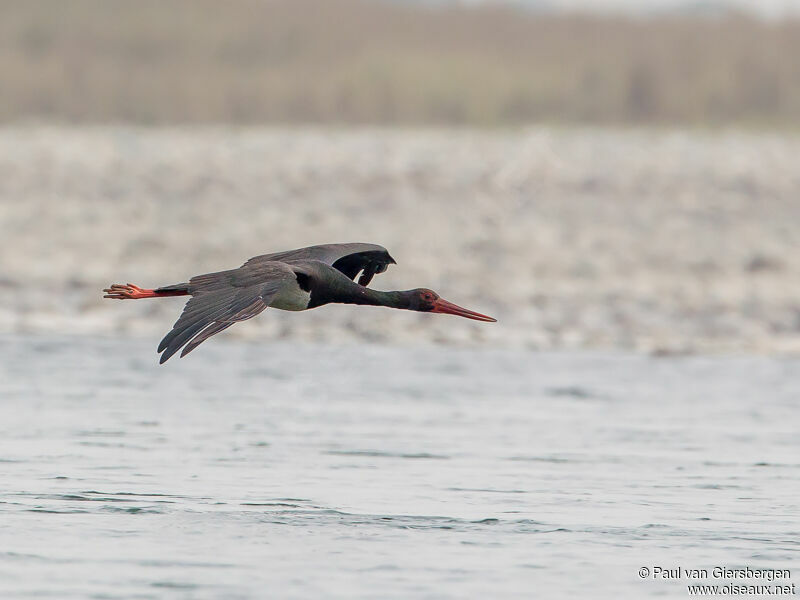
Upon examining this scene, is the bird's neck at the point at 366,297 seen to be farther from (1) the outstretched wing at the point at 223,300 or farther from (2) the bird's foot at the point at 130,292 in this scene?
(2) the bird's foot at the point at 130,292

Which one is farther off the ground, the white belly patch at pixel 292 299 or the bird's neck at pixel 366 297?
the bird's neck at pixel 366 297

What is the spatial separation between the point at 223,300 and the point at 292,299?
36.2 inches

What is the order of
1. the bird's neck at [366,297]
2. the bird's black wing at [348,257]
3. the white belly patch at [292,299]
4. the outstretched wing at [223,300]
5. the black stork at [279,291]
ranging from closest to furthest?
the outstretched wing at [223,300] → the black stork at [279,291] → the white belly patch at [292,299] → the bird's neck at [366,297] → the bird's black wing at [348,257]

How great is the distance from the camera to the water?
6.81m

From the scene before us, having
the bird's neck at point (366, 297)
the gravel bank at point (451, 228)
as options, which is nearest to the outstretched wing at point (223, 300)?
the bird's neck at point (366, 297)

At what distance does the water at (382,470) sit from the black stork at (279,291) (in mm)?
816

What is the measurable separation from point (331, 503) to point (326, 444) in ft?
5.89

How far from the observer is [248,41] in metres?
35.9

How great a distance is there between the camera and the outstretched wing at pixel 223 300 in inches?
292

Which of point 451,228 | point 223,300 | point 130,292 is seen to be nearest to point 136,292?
point 130,292

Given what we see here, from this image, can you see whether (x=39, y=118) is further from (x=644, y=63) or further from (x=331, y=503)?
(x=331, y=503)

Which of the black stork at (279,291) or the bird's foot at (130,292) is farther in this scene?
the bird's foot at (130,292)

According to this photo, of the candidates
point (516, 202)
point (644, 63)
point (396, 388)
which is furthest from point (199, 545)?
point (644, 63)

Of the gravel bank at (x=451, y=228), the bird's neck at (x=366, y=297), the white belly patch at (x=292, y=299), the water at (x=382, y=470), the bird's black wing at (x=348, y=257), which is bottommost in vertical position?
the water at (x=382, y=470)
